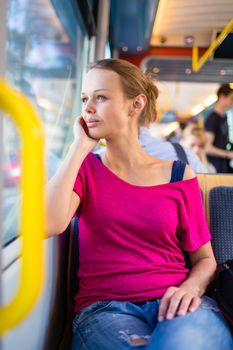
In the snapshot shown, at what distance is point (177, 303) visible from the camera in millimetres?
1098

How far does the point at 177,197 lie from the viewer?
51.7 inches

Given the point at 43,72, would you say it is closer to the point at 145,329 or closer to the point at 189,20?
the point at 189,20

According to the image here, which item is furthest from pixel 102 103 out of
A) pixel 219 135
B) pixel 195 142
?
pixel 195 142

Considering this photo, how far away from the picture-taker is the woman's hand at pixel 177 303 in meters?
1.08

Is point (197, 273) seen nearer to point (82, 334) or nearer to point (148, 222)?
point (148, 222)

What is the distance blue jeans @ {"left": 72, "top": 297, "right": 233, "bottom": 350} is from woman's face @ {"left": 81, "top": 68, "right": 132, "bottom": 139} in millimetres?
578

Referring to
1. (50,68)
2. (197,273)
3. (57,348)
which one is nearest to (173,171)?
(197,273)

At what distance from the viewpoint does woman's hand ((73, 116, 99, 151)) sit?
4.11 feet

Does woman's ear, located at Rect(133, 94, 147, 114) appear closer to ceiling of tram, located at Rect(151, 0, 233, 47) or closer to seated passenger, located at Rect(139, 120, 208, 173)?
seated passenger, located at Rect(139, 120, 208, 173)

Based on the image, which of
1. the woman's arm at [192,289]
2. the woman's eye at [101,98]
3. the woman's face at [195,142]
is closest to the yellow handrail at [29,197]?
the woman's arm at [192,289]

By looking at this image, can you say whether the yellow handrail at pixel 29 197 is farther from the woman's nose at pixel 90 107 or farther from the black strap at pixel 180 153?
the black strap at pixel 180 153

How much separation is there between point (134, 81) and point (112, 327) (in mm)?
836

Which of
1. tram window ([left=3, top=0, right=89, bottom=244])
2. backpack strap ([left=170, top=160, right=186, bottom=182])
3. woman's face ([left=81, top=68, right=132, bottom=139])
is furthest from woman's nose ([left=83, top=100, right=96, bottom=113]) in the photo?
backpack strap ([left=170, top=160, right=186, bottom=182])

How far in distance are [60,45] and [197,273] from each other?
2349 mm
